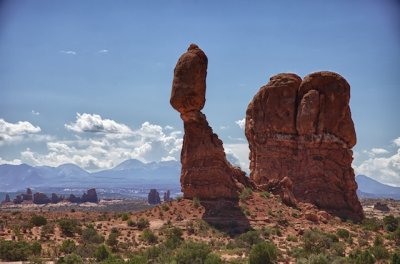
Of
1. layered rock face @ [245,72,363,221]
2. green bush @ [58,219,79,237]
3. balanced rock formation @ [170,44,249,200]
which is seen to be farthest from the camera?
layered rock face @ [245,72,363,221]

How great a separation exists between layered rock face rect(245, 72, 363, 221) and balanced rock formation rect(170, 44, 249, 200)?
874 centimetres

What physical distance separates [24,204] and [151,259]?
112798 mm

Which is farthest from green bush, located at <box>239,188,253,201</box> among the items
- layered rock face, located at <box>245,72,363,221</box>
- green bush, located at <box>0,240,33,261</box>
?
green bush, located at <box>0,240,33,261</box>

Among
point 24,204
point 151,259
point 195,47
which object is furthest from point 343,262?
point 24,204

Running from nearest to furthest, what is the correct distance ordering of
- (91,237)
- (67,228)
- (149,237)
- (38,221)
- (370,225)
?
(91,237) → (149,237) → (67,228) → (38,221) → (370,225)

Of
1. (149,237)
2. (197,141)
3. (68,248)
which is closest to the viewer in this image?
(68,248)

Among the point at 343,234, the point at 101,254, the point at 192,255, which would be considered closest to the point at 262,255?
the point at 192,255

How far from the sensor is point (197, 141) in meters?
45.1

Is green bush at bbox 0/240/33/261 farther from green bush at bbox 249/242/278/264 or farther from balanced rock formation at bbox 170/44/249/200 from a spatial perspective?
balanced rock formation at bbox 170/44/249/200

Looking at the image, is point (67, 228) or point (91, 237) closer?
point (91, 237)

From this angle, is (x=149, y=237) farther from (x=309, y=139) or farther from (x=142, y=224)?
(x=309, y=139)

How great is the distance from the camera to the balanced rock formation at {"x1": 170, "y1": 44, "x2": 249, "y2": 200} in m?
44.0

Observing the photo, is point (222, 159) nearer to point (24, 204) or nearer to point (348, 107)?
point (348, 107)

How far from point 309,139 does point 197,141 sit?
15.1 metres
